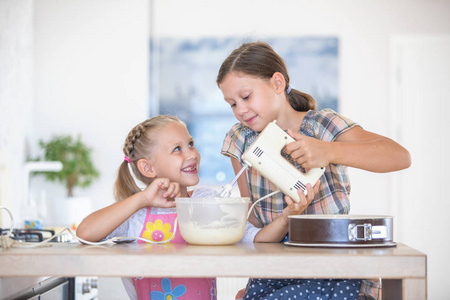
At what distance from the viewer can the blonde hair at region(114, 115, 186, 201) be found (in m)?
1.65

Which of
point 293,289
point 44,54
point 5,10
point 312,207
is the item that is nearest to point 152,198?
point 293,289

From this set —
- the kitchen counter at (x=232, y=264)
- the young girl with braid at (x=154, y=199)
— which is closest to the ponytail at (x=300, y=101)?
the young girl with braid at (x=154, y=199)

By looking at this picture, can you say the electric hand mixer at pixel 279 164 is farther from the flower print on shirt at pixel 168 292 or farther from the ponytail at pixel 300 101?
the ponytail at pixel 300 101

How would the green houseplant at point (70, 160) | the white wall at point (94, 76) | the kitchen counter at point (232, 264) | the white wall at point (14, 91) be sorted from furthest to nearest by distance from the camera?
the white wall at point (94, 76)
the green houseplant at point (70, 160)
the white wall at point (14, 91)
the kitchen counter at point (232, 264)

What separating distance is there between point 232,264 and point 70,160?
2842 millimetres

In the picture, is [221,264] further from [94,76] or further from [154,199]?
[94,76]

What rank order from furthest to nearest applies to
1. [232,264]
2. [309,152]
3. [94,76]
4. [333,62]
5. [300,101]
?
[333,62], [94,76], [300,101], [309,152], [232,264]

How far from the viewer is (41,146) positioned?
3.65 metres

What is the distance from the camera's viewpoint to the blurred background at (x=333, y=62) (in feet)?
12.7

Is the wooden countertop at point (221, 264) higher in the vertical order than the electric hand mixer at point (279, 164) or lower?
lower

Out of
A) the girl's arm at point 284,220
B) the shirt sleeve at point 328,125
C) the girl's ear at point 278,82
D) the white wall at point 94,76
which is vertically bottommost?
the girl's arm at point 284,220

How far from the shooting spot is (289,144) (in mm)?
1234

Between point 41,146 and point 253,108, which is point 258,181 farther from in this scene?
point 41,146

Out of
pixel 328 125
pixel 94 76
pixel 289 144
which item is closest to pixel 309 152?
pixel 289 144
